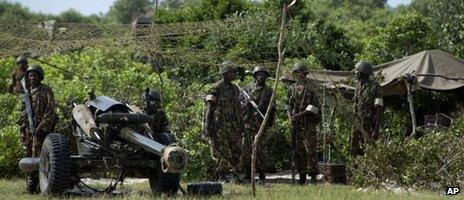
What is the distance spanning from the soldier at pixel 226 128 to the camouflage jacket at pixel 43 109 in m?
2.41

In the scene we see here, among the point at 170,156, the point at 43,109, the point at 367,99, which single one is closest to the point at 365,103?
the point at 367,99

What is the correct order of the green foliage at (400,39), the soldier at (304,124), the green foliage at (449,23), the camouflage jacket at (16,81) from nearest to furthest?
the soldier at (304,124) → the camouflage jacket at (16,81) → the green foliage at (400,39) → the green foliage at (449,23)

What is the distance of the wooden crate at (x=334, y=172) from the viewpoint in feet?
44.9

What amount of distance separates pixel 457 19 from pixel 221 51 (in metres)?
8.87

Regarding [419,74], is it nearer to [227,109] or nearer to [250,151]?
[250,151]

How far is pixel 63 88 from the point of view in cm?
1630

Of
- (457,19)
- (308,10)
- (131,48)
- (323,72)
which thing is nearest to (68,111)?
(131,48)

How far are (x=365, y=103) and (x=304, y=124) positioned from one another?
1165 mm

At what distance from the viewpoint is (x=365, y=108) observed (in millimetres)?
13547

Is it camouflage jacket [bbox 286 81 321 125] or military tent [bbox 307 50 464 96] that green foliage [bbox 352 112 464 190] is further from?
military tent [bbox 307 50 464 96]

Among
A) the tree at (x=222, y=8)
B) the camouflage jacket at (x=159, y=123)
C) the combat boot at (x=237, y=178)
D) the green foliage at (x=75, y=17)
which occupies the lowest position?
the combat boot at (x=237, y=178)

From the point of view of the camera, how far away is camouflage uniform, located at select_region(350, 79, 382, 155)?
1355 centimetres

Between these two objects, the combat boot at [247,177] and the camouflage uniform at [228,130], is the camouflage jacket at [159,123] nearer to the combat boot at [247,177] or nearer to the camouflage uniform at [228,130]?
the camouflage uniform at [228,130]

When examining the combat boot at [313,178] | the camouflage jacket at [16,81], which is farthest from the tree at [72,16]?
the combat boot at [313,178]
